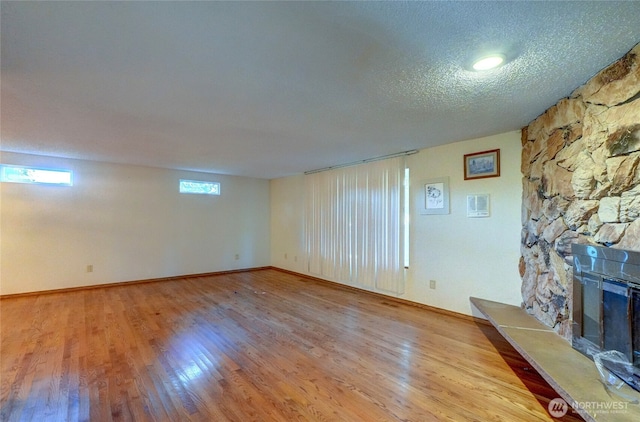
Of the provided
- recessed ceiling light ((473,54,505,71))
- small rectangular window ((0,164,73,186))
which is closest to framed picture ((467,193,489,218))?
recessed ceiling light ((473,54,505,71))

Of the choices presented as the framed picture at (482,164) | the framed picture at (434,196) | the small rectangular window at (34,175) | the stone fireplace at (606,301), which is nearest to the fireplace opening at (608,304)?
the stone fireplace at (606,301)

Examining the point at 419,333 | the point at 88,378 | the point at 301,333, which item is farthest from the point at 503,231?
the point at 88,378

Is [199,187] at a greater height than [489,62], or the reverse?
[489,62]

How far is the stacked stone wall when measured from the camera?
5.29ft

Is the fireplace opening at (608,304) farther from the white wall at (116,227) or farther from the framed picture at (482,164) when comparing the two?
the white wall at (116,227)

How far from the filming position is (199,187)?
604 cm

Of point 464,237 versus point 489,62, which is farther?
Result: point 464,237

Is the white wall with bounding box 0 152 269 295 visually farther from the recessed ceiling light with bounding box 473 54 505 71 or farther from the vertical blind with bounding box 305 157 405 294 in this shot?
the recessed ceiling light with bounding box 473 54 505 71

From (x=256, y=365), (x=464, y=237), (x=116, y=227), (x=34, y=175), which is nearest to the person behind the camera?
(x=256, y=365)

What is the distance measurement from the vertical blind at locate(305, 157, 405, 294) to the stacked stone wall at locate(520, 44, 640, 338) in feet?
5.38

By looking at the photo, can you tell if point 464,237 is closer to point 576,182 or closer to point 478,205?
point 478,205

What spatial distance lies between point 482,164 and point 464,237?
0.93 meters

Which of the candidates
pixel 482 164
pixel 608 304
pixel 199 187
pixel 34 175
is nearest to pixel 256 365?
pixel 608 304

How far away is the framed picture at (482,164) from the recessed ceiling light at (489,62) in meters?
1.80
